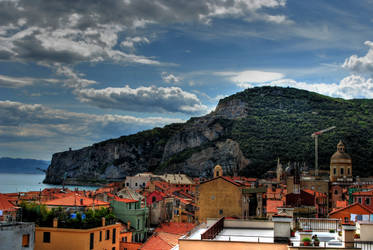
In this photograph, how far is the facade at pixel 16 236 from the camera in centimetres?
2491

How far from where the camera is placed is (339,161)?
10481cm

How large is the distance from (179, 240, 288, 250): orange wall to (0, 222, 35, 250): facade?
11006mm

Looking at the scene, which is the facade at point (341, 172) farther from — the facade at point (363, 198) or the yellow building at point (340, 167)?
the facade at point (363, 198)

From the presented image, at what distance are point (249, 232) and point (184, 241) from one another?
6602 mm

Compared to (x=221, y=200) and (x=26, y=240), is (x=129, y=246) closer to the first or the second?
(x=221, y=200)

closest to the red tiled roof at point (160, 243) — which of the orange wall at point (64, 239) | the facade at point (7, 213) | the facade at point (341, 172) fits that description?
the orange wall at point (64, 239)

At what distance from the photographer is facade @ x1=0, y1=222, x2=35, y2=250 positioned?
24906mm

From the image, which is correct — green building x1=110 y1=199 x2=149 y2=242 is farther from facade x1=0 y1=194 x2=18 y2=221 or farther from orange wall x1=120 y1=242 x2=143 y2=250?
facade x1=0 y1=194 x2=18 y2=221

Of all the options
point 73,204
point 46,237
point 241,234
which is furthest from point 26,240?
point 73,204

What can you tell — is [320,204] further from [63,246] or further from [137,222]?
[63,246]

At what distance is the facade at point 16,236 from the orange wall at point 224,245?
11.0 m

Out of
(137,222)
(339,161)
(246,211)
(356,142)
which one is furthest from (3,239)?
(356,142)

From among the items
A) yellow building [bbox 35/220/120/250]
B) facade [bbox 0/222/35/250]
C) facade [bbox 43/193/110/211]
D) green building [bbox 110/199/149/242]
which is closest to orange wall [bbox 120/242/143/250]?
facade [bbox 43/193/110/211]

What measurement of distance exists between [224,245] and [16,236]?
12.7m
